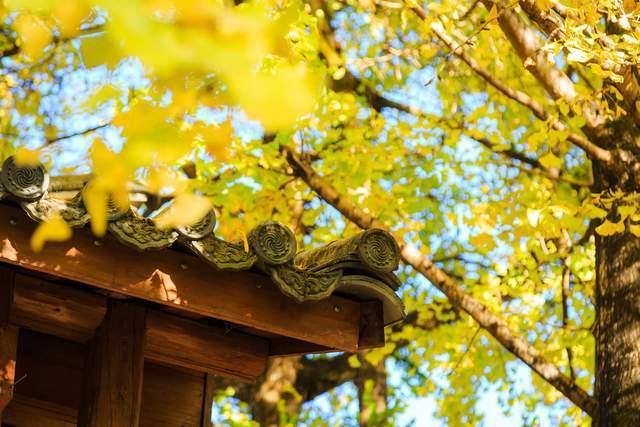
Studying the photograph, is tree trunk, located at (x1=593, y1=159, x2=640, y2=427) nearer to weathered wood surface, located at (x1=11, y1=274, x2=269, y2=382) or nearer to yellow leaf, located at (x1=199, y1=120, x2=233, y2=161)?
weathered wood surface, located at (x1=11, y1=274, x2=269, y2=382)

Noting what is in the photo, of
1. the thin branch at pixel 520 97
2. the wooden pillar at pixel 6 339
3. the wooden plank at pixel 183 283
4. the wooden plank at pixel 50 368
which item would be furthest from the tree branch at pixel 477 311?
the wooden pillar at pixel 6 339

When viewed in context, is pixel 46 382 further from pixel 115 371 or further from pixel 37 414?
pixel 115 371

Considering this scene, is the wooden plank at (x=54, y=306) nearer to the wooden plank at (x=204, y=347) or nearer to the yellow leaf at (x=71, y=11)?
the wooden plank at (x=204, y=347)

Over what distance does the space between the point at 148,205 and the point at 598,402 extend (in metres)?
5.75

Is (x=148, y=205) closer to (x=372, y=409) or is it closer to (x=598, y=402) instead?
(x=372, y=409)

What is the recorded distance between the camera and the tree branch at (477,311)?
6.15 metres

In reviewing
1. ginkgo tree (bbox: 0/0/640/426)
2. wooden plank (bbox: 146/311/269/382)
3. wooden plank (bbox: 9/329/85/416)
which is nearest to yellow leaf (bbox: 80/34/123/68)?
ginkgo tree (bbox: 0/0/640/426)

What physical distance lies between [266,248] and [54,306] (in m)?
0.81

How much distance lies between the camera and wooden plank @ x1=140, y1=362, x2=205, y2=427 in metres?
4.48

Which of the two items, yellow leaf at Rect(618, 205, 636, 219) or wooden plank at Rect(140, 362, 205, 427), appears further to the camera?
yellow leaf at Rect(618, 205, 636, 219)

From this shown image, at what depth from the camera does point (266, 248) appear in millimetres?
3844

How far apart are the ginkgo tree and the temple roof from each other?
0.16 metres

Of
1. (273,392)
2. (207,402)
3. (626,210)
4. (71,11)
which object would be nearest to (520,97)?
(626,210)

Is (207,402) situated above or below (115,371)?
above
